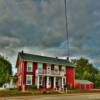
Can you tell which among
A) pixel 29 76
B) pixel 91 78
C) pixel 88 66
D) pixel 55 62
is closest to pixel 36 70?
pixel 29 76

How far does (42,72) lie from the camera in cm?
6122

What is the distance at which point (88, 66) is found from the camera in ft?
380

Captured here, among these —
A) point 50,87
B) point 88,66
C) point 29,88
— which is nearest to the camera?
point 29,88

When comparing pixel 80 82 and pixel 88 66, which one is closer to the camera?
pixel 80 82

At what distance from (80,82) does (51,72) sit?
1627cm

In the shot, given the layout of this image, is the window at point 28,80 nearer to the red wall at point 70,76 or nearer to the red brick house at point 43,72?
the red brick house at point 43,72

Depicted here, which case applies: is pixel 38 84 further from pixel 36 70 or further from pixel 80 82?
pixel 80 82

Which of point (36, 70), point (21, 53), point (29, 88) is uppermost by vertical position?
point (21, 53)

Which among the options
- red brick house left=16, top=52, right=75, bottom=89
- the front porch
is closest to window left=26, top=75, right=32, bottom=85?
red brick house left=16, top=52, right=75, bottom=89

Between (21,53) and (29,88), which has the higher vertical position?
(21,53)

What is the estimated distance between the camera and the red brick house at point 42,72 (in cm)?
5941

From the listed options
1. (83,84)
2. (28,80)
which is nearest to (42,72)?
(28,80)

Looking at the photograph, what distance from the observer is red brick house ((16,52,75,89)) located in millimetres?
59406

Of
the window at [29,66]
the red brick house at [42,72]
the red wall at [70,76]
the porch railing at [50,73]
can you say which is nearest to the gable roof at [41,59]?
the red brick house at [42,72]
